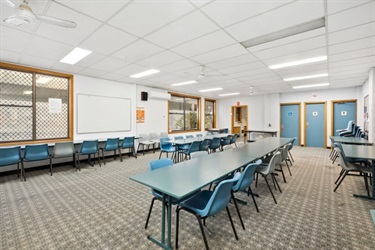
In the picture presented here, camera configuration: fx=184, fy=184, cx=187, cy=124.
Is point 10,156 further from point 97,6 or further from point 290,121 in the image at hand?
point 290,121

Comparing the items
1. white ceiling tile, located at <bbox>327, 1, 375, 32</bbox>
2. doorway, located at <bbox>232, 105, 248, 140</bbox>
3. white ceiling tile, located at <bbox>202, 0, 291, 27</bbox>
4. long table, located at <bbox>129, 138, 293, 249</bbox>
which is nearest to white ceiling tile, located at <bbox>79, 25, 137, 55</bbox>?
white ceiling tile, located at <bbox>202, 0, 291, 27</bbox>

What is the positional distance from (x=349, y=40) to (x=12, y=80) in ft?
24.7

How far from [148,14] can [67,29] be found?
1413 millimetres

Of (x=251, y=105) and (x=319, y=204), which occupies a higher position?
(x=251, y=105)

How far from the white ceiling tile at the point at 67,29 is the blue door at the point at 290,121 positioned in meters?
9.37

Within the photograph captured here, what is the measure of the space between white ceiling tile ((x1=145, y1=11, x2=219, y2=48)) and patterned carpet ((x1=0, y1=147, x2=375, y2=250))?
9.05ft

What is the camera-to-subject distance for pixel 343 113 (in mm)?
8094

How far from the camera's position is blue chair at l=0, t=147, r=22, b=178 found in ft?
13.1

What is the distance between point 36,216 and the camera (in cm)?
262

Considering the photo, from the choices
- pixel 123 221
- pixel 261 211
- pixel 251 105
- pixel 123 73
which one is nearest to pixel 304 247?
pixel 261 211

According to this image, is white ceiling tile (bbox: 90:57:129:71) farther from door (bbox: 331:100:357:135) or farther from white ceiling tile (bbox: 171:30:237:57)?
door (bbox: 331:100:357:135)

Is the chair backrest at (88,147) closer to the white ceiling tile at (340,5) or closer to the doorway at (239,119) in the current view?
the white ceiling tile at (340,5)

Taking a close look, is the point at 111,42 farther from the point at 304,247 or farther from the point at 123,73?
the point at 304,247

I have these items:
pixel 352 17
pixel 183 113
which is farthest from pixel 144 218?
pixel 183 113
